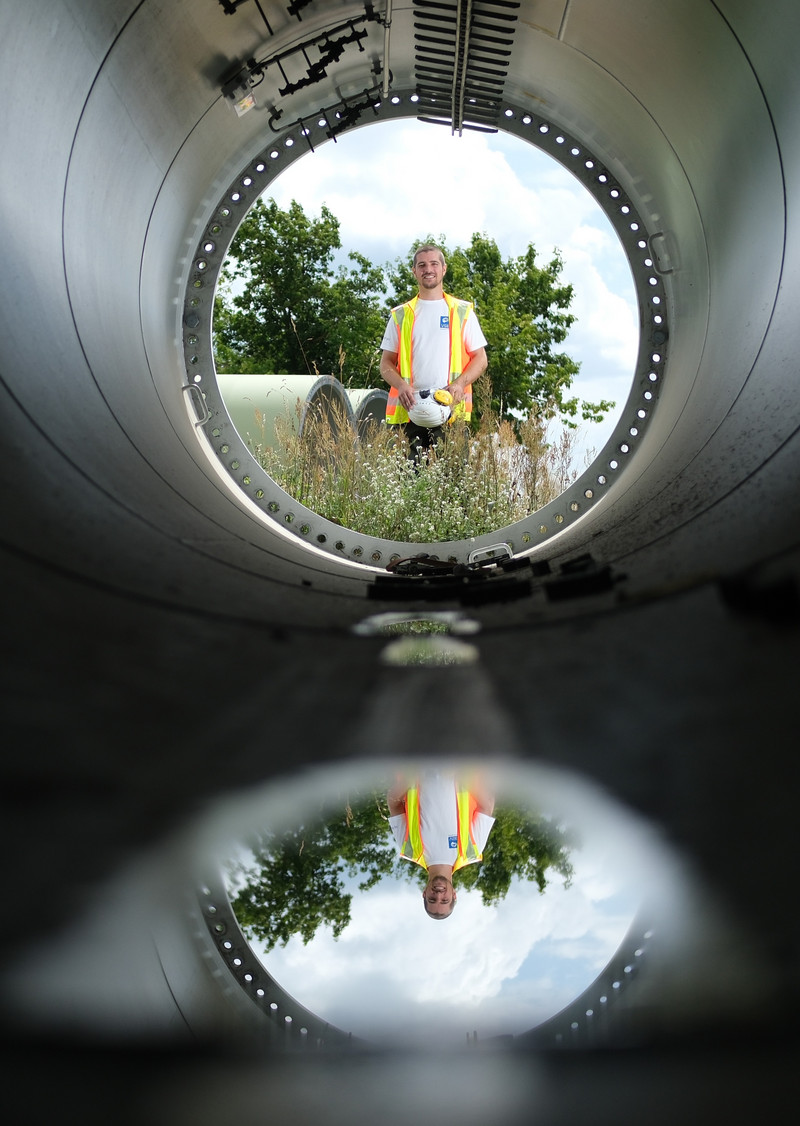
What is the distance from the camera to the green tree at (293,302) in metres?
14.5

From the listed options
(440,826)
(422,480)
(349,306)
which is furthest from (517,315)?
(440,826)

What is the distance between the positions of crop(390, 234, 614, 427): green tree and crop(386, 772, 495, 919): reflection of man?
39.3 ft

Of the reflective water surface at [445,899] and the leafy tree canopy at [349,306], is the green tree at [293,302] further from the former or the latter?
the reflective water surface at [445,899]

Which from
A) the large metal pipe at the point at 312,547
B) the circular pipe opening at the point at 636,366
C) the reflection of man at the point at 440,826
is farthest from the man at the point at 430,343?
the reflection of man at the point at 440,826

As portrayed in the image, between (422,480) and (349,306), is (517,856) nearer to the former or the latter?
(422,480)

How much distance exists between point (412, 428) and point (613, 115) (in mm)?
2156

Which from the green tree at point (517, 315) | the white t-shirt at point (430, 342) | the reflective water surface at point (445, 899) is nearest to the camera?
the reflective water surface at point (445, 899)

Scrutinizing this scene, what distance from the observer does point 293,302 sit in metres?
15.2

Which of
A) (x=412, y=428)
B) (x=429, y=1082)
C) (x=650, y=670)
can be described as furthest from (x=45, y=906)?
(x=412, y=428)

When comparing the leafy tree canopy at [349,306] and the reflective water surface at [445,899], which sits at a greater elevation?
the leafy tree canopy at [349,306]

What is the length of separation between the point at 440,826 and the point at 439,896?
0.12 m

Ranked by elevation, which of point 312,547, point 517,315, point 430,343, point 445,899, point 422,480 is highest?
point 517,315

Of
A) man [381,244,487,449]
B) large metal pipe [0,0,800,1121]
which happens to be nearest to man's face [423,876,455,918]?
large metal pipe [0,0,800,1121]

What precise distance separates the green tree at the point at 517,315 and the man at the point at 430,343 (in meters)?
8.37
